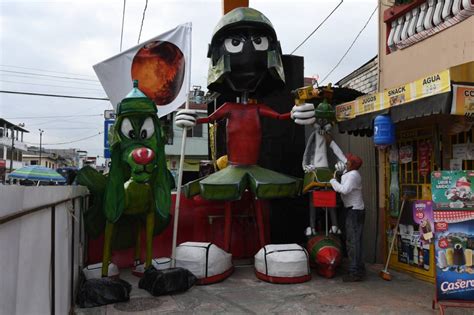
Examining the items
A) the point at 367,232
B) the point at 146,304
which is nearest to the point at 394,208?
the point at 367,232

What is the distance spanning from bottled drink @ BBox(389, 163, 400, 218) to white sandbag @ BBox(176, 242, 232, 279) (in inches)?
108

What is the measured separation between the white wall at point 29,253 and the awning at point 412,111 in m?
3.70

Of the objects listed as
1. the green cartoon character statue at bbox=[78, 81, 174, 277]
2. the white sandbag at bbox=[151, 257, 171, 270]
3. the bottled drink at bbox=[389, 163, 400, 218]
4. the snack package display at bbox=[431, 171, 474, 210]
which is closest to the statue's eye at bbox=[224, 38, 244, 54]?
the green cartoon character statue at bbox=[78, 81, 174, 277]

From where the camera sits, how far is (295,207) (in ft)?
26.6

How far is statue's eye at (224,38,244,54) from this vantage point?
652 cm

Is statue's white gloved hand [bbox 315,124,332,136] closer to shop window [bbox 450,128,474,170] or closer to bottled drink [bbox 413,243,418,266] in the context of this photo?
shop window [bbox 450,128,474,170]

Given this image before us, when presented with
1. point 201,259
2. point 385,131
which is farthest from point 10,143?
point 385,131

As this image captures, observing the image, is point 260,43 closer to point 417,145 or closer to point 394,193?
point 417,145

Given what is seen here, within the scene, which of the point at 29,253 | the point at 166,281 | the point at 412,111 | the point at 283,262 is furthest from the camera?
the point at 283,262

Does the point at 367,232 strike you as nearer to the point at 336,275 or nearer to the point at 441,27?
the point at 336,275

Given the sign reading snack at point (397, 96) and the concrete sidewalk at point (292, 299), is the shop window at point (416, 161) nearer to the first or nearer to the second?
the sign reading snack at point (397, 96)

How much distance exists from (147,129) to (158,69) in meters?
1.37

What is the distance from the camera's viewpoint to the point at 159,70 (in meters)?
6.60

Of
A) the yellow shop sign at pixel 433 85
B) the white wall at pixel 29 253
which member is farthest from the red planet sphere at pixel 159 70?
the yellow shop sign at pixel 433 85
